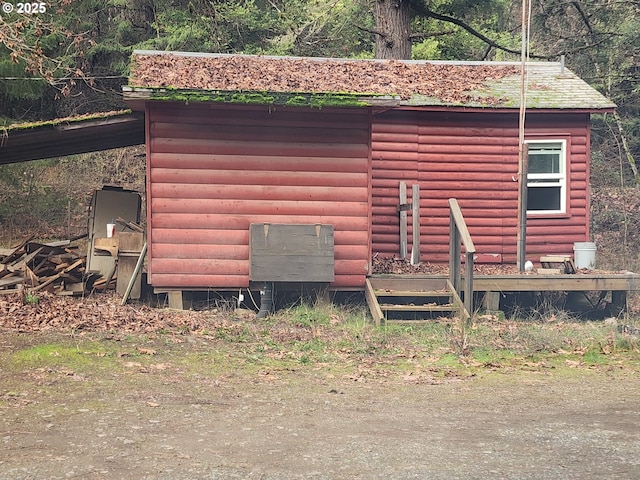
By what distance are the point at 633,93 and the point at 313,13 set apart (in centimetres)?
1201

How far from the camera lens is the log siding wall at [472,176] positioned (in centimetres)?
1555

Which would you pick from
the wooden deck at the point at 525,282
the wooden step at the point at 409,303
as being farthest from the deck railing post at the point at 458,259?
the wooden deck at the point at 525,282

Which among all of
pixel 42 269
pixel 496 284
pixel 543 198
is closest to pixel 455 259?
pixel 496 284

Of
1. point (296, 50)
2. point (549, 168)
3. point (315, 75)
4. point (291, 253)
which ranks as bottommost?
point (291, 253)

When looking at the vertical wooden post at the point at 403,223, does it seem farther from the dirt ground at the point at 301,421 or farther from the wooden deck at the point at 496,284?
the dirt ground at the point at 301,421

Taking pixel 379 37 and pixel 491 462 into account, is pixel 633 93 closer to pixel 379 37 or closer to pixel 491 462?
pixel 379 37

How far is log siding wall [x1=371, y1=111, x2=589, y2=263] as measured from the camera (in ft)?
51.0

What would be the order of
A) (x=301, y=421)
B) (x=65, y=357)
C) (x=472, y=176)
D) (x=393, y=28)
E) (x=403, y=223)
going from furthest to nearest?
(x=393, y=28) → (x=472, y=176) → (x=403, y=223) → (x=65, y=357) → (x=301, y=421)

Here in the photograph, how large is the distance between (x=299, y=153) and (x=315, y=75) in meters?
2.24

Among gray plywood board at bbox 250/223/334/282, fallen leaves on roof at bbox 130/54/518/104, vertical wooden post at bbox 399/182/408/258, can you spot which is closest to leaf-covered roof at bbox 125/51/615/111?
fallen leaves on roof at bbox 130/54/518/104

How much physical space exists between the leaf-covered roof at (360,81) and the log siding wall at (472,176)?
423mm

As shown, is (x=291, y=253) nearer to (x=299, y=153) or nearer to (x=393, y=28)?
(x=299, y=153)

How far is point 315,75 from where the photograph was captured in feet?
47.2

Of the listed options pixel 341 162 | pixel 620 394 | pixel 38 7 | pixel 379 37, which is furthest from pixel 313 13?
pixel 620 394
